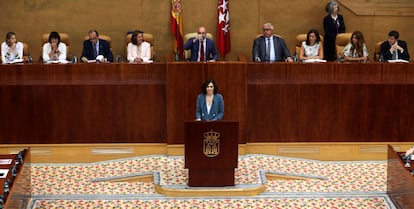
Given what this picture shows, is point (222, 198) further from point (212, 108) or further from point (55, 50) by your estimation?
point (55, 50)

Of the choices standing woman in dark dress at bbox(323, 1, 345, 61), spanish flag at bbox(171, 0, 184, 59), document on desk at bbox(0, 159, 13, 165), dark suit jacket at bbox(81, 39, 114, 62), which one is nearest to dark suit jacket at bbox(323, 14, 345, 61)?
standing woman in dark dress at bbox(323, 1, 345, 61)

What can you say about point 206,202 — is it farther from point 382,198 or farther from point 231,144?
point 382,198

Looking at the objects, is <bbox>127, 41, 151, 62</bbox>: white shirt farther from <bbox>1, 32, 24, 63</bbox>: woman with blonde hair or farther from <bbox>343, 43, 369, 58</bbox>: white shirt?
<bbox>343, 43, 369, 58</bbox>: white shirt

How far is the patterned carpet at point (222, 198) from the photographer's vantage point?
404 inches

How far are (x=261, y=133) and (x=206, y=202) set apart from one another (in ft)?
5.85

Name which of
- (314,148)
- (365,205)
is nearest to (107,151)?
(314,148)

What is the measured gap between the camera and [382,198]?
10.4 m

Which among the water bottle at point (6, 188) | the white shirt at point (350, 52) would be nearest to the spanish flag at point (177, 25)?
the white shirt at point (350, 52)

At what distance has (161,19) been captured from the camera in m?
14.7

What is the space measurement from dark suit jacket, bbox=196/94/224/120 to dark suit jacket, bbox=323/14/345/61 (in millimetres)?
3669

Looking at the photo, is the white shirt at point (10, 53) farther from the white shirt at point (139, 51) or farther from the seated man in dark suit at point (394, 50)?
the seated man in dark suit at point (394, 50)

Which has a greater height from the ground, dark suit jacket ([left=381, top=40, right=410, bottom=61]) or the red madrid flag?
the red madrid flag

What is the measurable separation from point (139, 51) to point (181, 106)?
1532 millimetres

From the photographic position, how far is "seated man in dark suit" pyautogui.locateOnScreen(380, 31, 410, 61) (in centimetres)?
1252
